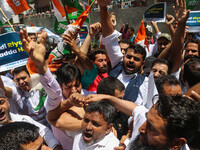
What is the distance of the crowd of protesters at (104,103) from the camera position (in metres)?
1.16

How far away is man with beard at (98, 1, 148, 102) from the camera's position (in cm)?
237

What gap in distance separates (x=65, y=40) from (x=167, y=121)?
5.61 feet

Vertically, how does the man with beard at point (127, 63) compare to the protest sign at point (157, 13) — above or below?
below

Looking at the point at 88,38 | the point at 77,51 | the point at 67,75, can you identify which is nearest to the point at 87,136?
the point at 67,75

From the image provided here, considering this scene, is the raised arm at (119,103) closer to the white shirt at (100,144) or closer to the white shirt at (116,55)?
the white shirt at (100,144)

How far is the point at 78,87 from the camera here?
2148mm

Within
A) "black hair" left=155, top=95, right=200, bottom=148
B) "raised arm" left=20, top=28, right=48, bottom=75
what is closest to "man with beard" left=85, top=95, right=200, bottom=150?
"black hair" left=155, top=95, right=200, bottom=148

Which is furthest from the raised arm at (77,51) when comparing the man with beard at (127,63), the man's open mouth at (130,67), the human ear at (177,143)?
the human ear at (177,143)

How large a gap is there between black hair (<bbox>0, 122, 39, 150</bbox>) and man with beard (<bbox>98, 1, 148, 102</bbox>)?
127cm

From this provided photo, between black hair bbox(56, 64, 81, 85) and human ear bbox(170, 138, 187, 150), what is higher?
black hair bbox(56, 64, 81, 85)

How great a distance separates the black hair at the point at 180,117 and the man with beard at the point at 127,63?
3.82ft

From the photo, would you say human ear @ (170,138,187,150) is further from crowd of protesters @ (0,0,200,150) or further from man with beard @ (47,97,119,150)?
man with beard @ (47,97,119,150)

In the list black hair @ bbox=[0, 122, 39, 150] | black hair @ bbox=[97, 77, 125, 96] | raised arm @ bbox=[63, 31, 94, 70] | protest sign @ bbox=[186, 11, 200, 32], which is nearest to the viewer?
black hair @ bbox=[0, 122, 39, 150]

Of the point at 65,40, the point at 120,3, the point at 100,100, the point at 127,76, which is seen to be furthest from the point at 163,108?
the point at 120,3
